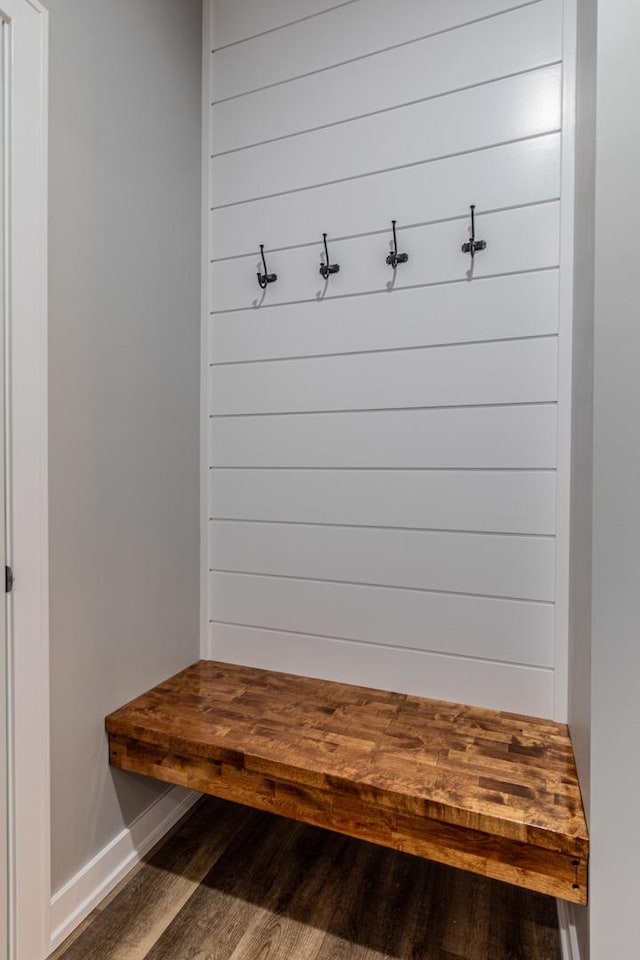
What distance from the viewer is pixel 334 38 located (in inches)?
67.4

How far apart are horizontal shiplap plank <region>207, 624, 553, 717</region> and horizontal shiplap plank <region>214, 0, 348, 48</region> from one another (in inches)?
86.4

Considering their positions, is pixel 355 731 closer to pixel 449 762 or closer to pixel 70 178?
pixel 449 762

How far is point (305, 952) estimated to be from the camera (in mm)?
1317

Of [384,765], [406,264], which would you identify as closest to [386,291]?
[406,264]

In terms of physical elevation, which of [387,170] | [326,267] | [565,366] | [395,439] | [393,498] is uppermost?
[387,170]

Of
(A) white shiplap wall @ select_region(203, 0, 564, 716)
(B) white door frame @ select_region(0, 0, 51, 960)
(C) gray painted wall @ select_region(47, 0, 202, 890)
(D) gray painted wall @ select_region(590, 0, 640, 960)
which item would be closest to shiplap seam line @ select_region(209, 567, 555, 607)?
(A) white shiplap wall @ select_region(203, 0, 564, 716)

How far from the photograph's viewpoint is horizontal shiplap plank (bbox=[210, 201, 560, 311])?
1493mm

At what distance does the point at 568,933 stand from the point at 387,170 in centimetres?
226

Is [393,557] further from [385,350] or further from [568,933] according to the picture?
[568,933]

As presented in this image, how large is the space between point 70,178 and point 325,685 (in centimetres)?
172

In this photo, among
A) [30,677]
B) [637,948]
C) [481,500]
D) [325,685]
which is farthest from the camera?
[325,685]

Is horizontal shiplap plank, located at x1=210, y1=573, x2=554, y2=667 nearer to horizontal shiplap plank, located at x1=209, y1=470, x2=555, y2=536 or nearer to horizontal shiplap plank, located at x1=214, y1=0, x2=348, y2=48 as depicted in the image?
horizontal shiplap plank, located at x1=209, y1=470, x2=555, y2=536

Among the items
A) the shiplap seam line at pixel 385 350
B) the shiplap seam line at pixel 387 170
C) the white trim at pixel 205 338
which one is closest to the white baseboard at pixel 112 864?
the white trim at pixel 205 338

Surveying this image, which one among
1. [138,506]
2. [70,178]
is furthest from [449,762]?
[70,178]
